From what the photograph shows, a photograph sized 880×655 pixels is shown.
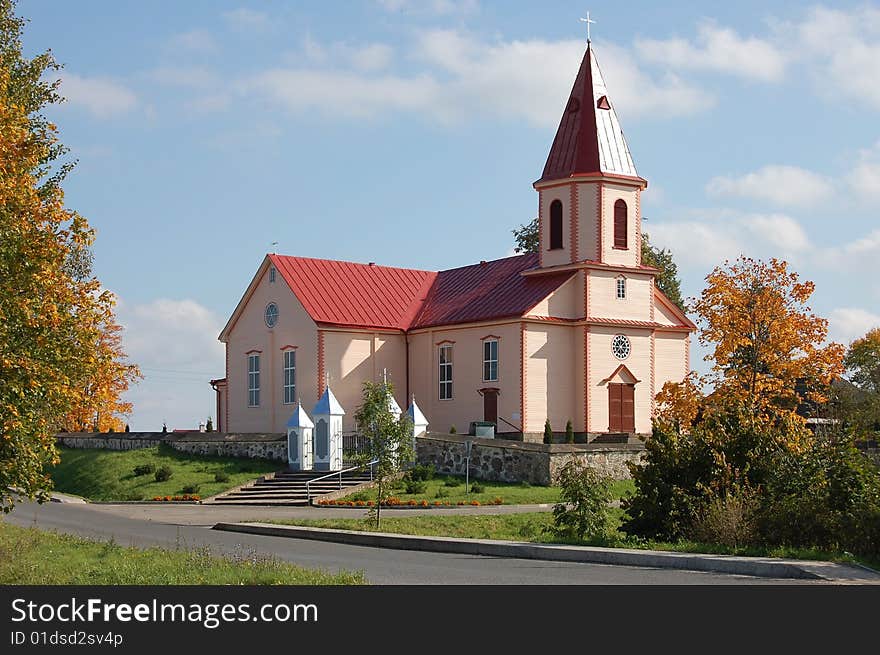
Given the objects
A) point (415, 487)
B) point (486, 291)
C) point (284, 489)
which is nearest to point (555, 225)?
point (486, 291)

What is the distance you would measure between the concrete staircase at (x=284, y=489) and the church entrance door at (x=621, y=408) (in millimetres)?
11158

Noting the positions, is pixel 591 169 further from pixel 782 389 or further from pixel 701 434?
pixel 701 434

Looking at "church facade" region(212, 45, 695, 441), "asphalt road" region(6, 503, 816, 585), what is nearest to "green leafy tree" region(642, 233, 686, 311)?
"church facade" region(212, 45, 695, 441)

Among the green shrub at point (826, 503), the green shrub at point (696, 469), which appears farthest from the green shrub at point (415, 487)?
the green shrub at point (826, 503)

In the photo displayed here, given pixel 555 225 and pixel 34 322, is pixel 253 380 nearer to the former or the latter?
pixel 555 225

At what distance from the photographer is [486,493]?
37094 mm

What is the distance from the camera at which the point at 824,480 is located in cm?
1992

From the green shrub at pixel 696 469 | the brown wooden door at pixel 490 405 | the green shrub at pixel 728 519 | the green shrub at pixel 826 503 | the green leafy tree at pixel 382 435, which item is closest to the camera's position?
the green shrub at pixel 826 503

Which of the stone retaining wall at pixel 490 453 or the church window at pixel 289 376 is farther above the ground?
the church window at pixel 289 376

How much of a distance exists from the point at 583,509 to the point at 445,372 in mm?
27701

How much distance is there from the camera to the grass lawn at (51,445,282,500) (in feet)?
136

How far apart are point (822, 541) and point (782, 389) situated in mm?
15869

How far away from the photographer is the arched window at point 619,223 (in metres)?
49.1

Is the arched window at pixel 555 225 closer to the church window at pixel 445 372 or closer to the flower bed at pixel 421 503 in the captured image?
the church window at pixel 445 372
